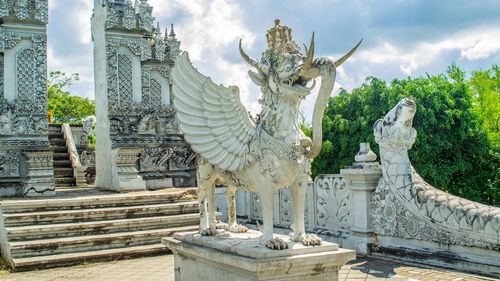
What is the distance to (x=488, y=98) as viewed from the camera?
22484 mm

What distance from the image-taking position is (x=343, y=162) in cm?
1934

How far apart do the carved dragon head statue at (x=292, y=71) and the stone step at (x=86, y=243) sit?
14.3ft

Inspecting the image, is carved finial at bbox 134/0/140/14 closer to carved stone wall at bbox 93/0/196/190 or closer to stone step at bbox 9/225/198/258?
carved stone wall at bbox 93/0/196/190

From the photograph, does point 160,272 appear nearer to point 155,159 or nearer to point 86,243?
point 86,243

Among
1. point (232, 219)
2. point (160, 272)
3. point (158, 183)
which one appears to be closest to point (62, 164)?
point (158, 183)

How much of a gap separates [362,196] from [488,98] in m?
18.3

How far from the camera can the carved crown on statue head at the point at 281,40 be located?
414 cm

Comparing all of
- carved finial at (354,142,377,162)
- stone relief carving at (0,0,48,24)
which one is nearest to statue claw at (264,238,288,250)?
carved finial at (354,142,377,162)

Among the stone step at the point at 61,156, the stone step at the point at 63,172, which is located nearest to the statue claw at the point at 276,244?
the stone step at the point at 63,172

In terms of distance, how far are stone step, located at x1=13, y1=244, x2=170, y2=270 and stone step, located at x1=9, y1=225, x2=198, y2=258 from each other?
0.36ft

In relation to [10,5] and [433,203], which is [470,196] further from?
[10,5]

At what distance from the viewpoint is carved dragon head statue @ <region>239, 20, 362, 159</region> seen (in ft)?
12.6

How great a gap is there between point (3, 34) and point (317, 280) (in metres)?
9.30

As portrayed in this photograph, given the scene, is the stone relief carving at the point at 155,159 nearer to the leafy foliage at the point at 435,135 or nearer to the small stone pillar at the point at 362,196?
the small stone pillar at the point at 362,196
